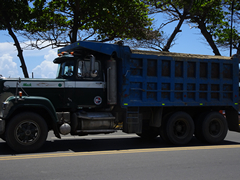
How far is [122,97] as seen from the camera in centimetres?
965

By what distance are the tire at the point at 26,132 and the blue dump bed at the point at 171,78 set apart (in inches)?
98.5

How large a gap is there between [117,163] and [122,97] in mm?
2919

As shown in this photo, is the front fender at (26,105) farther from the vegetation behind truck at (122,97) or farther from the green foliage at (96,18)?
the green foliage at (96,18)

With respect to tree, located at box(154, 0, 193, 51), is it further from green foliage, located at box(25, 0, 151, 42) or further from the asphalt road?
the asphalt road

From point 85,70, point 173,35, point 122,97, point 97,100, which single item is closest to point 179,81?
point 122,97

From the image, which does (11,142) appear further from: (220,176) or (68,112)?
(220,176)

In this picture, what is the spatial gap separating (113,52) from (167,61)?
1786mm

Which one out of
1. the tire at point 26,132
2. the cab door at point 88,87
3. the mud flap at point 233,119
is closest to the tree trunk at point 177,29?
the mud flap at point 233,119

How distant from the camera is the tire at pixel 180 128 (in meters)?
10.1

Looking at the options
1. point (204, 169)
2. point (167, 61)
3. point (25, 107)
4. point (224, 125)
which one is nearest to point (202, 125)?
point (224, 125)

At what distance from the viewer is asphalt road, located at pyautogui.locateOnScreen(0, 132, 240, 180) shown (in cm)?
605

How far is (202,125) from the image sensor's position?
10.6m

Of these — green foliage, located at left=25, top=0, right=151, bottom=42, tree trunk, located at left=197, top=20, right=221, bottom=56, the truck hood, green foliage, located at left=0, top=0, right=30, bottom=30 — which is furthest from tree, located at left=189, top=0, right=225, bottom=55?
the truck hood

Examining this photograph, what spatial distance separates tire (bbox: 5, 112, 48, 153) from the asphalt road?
0.25 metres
